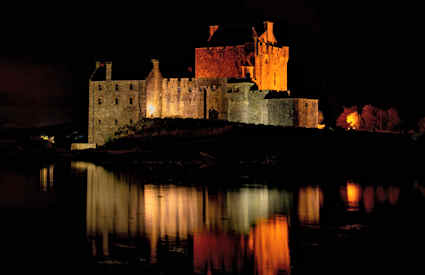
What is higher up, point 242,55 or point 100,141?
point 242,55

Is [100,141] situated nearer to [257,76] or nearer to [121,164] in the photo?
[121,164]

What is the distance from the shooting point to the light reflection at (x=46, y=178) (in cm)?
4153

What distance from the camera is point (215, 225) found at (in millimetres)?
27938

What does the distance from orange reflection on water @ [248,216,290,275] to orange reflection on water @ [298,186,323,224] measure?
0.96 metres

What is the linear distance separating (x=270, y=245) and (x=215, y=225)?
4454 millimetres

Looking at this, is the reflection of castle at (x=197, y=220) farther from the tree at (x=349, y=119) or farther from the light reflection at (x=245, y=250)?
the tree at (x=349, y=119)

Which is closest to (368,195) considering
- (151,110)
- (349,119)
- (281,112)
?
(281,112)

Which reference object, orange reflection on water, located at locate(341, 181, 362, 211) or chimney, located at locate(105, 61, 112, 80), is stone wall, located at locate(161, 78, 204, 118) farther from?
orange reflection on water, located at locate(341, 181, 362, 211)

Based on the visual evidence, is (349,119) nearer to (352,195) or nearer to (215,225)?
(352,195)

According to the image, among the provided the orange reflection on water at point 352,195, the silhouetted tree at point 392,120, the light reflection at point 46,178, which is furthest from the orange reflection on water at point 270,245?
the silhouetted tree at point 392,120

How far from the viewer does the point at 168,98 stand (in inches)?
2490

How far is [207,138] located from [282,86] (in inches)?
505

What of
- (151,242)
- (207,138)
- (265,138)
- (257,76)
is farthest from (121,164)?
(151,242)

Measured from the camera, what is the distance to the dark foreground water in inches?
842
